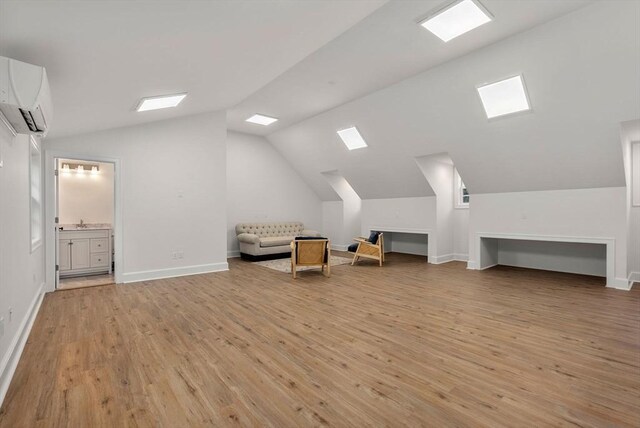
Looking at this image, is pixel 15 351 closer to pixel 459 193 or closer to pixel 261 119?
pixel 261 119

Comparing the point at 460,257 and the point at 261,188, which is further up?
the point at 261,188

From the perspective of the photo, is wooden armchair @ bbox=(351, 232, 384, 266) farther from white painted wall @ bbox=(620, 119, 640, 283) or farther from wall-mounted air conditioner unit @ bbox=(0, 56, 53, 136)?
wall-mounted air conditioner unit @ bbox=(0, 56, 53, 136)

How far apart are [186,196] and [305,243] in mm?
2393

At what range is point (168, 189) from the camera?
5.49 meters

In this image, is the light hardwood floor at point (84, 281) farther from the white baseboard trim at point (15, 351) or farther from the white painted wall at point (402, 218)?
the white painted wall at point (402, 218)

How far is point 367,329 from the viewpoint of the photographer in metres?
3.10

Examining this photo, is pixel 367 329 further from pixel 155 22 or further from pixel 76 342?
pixel 155 22

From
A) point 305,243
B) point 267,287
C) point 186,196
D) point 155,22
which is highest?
point 155,22

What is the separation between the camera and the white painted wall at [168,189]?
16.6 ft

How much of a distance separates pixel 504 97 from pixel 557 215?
2374mm

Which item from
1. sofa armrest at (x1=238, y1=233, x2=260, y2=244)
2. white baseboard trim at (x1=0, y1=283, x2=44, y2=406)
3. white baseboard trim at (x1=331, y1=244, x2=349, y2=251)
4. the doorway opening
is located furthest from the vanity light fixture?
white baseboard trim at (x1=331, y1=244, x2=349, y2=251)

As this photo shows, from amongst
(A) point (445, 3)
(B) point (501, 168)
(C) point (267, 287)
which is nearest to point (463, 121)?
(B) point (501, 168)

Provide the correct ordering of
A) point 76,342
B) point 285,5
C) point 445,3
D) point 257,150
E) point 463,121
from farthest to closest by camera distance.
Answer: point 257,150
point 463,121
point 445,3
point 76,342
point 285,5

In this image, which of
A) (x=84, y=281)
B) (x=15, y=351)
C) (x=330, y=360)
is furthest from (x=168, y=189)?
(x=330, y=360)
